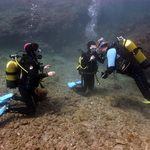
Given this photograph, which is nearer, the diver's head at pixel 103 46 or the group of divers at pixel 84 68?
the group of divers at pixel 84 68

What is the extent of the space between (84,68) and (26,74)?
8.63 ft

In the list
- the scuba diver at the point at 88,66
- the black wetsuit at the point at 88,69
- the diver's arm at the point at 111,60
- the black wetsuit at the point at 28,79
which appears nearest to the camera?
the black wetsuit at the point at 28,79

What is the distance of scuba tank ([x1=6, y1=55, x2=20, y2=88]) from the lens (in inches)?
220

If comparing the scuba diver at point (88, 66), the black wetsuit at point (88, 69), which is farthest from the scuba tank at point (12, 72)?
the black wetsuit at point (88, 69)

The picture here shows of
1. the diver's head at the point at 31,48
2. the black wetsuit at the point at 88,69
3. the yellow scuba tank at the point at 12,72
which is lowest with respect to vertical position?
the black wetsuit at the point at 88,69

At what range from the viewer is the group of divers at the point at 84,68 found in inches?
221

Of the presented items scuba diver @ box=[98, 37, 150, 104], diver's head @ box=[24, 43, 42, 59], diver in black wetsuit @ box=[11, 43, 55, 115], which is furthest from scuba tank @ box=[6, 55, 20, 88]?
scuba diver @ box=[98, 37, 150, 104]

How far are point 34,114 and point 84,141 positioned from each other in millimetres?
1719

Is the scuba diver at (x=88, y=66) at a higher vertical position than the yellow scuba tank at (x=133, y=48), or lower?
lower

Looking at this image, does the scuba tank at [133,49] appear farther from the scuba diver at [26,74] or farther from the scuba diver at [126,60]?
the scuba diver at [26,74]

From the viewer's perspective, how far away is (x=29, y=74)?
18.0 ft

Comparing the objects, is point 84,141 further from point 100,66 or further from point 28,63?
point 100,66

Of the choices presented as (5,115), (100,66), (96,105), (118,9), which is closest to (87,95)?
(96,105)

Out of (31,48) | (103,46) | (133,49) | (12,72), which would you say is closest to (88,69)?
(103,46)
